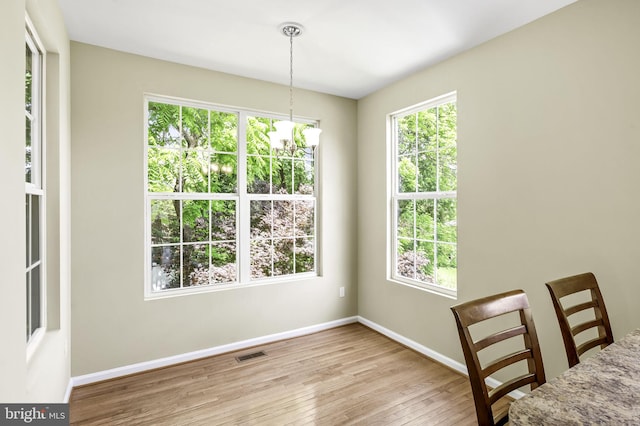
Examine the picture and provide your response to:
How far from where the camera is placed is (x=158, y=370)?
3.05m

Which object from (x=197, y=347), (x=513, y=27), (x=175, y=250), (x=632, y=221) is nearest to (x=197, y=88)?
(x=175, y=250)

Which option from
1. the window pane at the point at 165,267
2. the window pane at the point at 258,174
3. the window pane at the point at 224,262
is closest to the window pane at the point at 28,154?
the window pane at the point at 165,267

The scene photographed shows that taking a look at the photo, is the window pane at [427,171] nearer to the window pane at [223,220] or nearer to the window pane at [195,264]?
the window pane at [223,220]

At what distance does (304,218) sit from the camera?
Result: 4.03m

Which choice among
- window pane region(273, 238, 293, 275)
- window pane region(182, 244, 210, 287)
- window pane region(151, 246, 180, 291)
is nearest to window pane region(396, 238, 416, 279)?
window pane region(273, 238, 293, 275)

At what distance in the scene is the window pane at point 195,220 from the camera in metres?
3.32

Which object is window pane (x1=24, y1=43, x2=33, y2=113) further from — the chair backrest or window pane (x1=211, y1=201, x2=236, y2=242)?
the chair backrest

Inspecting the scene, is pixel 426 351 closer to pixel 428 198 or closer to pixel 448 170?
pixel 428 198

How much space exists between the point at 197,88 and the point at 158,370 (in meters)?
2.65

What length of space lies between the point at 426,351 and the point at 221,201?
8.34 feet

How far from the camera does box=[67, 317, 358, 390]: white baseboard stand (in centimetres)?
284

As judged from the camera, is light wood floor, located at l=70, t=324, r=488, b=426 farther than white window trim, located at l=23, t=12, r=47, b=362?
Yes

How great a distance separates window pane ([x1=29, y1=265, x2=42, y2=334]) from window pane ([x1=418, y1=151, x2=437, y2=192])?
3.20 m

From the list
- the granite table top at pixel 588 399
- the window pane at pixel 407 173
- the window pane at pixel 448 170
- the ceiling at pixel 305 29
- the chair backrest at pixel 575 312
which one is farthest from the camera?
the window pane at pixel 407 173
